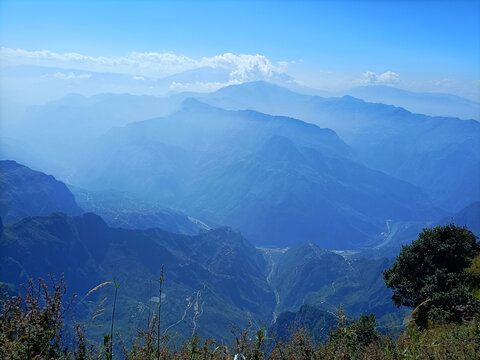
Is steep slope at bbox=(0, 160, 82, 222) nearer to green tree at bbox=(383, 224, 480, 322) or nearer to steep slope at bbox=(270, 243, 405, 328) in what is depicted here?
steep slope at bbox=(270, 243, 405, 328)

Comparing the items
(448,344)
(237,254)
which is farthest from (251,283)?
(448,344)

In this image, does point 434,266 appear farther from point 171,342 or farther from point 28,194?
point 28,194

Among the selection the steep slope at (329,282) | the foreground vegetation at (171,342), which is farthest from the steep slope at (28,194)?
the foreground vegetation at (171,342)

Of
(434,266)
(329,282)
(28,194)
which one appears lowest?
(329,282)

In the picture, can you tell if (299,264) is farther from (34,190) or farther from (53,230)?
(34,190)

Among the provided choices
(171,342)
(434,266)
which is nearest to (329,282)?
(434,266)

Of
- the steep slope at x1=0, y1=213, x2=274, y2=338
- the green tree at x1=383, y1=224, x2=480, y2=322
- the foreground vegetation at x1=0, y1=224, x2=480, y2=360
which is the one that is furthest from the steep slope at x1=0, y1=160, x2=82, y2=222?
the foreground vegetation at x1=0, y1=224, x2=480, y2=360
